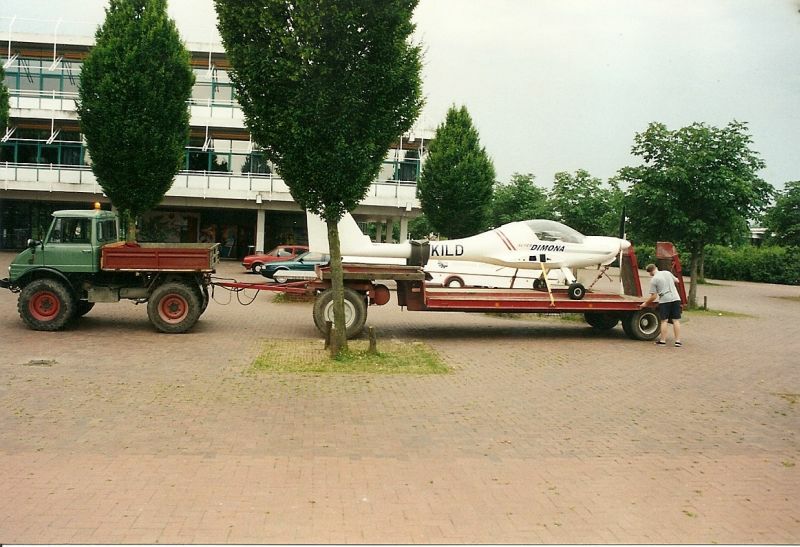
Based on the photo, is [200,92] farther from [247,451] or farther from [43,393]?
[247,451]

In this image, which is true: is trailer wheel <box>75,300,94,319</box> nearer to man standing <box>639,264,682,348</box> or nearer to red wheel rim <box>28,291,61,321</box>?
red wheel rim <box>28,291,61,321</box>

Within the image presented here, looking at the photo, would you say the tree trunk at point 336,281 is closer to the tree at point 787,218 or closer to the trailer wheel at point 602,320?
the trailer wheel at point 602,320

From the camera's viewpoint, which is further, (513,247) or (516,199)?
(516,199)

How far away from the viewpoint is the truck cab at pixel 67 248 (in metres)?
13.8

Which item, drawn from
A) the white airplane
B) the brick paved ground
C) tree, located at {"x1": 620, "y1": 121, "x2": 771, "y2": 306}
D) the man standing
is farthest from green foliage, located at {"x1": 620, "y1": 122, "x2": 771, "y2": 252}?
the brick paved ground

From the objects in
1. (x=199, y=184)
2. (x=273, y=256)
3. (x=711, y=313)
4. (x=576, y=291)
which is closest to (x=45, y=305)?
(x=576, y=291)

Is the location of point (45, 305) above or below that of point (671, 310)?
below

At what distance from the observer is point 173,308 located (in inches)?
551

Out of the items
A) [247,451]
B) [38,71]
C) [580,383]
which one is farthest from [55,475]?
[38,71]

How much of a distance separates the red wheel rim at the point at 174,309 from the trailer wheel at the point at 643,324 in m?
9.21

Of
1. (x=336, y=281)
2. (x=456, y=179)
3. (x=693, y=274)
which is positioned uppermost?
(x=456, y=179)

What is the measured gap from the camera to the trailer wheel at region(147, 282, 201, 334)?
546 inches

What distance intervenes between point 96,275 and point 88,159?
81.3ft

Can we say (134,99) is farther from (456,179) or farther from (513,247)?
(456,179)
